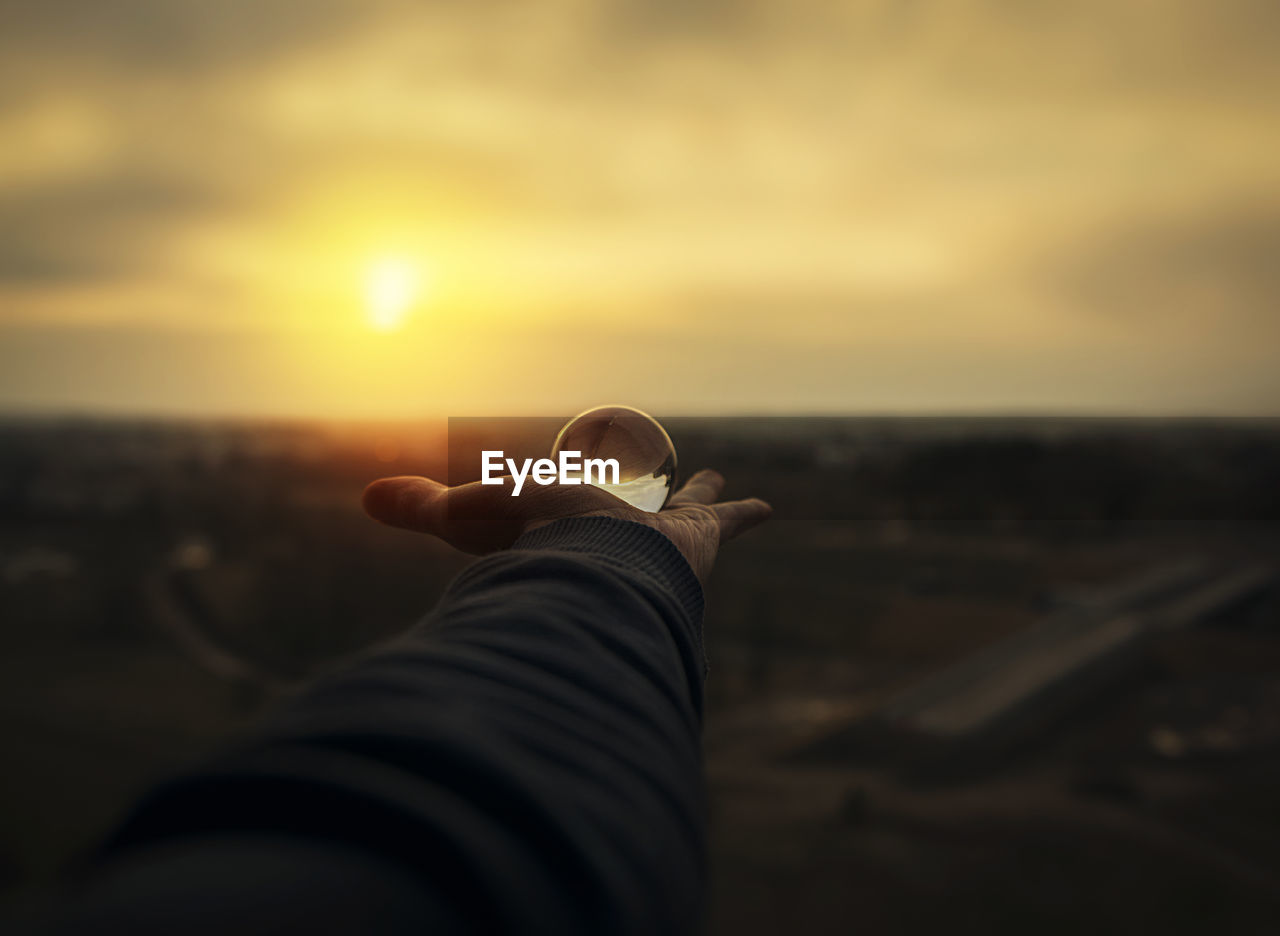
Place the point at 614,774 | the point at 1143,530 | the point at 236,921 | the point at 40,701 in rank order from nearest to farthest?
the point at 236,921 → the point at 614,774 → the point at 40,701 → the point at 1143,530

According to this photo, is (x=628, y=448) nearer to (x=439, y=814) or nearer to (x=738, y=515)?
(x=738, y=515)

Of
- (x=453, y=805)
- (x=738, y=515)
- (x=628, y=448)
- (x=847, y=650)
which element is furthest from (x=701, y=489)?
(x=847, y=650)

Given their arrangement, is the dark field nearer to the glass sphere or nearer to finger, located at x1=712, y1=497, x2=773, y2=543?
the glass sphere

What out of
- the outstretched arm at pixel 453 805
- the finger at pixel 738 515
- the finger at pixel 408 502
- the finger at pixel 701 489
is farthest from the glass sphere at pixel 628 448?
the outstretched arm at pixel 453 805

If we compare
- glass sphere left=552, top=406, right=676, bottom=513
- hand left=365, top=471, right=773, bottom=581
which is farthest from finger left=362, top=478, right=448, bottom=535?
glass sphere left=552, top=406, right=676, bottom=513

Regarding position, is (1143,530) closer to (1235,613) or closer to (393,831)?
(1235,613)

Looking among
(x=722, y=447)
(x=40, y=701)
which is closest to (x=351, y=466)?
(x=40, y=701)
